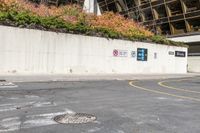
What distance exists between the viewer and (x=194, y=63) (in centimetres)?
4666

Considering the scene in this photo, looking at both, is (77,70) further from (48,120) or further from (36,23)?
(48,120)

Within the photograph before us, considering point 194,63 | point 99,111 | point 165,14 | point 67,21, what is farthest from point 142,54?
point 99,111

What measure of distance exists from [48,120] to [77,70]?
16.9 meters

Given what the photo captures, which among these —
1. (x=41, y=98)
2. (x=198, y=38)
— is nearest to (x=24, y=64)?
(x=41, y=98)

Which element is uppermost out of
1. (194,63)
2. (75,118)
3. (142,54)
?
(142,54)

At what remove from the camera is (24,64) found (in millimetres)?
22859

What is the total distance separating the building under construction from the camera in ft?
152

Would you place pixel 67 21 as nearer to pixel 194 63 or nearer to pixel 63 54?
pixel 63 54

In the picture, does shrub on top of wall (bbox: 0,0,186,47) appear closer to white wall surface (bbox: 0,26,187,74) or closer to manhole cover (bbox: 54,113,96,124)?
white wall surface (bbox: 0,26,187,74)

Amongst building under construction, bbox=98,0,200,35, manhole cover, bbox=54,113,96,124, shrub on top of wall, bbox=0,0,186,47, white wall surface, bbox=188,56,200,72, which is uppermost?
building under construction, bbox=98,0,200,35

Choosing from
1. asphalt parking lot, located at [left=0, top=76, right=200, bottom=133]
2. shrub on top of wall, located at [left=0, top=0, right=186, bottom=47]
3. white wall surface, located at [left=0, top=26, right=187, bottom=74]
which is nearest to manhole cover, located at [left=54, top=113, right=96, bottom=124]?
asphalt parking lot, located at [left=0, top=76, right=200, bottom=133]

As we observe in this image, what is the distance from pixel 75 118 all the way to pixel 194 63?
129 ft

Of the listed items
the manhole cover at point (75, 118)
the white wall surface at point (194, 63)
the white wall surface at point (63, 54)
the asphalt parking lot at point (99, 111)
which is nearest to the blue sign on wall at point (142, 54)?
the white wall surface at point (63, 54)

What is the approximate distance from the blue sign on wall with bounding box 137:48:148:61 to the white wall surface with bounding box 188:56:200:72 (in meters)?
17.0
